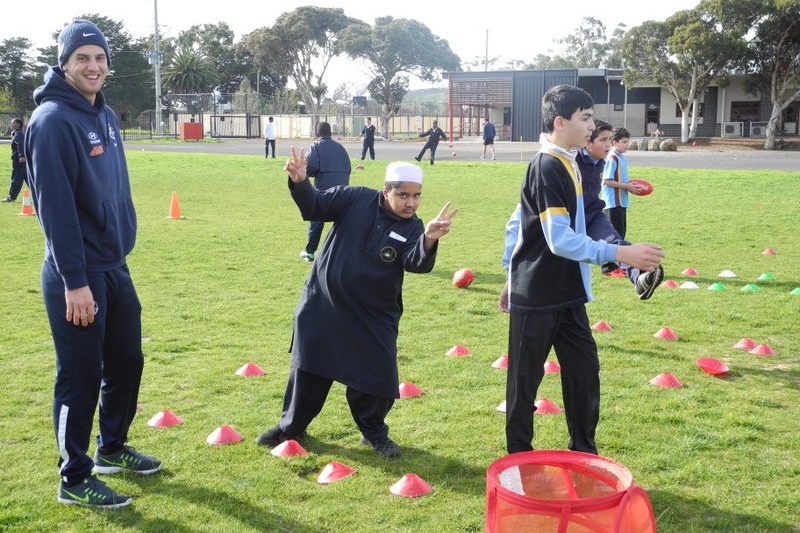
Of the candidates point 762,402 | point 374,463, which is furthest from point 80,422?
point 762,402

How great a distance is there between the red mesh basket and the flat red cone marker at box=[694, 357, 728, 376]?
3285mm

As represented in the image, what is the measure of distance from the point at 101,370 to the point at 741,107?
5586 cm

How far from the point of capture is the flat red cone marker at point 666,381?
621 cm

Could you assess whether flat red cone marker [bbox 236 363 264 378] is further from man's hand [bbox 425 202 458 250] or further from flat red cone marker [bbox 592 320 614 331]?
flat red cone marker [bbox 592 320 614 331]

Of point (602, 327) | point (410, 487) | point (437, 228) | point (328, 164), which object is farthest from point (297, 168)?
point (328, 164)

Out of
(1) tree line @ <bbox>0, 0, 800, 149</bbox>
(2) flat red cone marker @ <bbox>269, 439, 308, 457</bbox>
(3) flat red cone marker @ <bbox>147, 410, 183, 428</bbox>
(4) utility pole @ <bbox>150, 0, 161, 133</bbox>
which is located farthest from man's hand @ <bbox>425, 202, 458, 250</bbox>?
(4) utility pole @ <bbox>150, 0, 161, 133</bbox>

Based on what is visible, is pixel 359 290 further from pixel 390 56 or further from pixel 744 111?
pixel 390 56

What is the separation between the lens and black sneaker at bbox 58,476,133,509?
13.6 feet

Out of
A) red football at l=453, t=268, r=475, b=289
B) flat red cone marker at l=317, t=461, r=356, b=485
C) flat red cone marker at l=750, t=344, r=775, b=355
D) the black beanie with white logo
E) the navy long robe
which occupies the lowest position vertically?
flat red cone marker at l=317, t=461, r=356, b=485

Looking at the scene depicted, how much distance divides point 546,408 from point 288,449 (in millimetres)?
1728

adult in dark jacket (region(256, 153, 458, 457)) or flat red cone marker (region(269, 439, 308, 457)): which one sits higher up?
adult in dark jacket (region(256, 153, 458, 457))

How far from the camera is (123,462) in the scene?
4.56m

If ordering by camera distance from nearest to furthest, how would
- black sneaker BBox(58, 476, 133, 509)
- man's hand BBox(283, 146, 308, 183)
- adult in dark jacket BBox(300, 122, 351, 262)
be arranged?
black sneaker BBox(58, 476, 133, 509) < man's hand BBox(283, 146, 308, 183) < adult in dark jacket BBox(300, 122, 351, 262)

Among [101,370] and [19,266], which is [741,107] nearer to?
[19,266]
